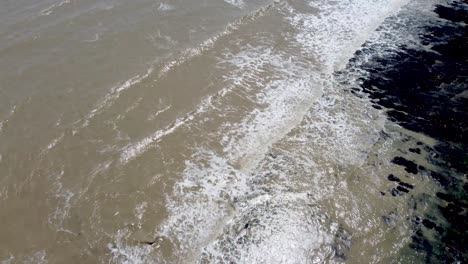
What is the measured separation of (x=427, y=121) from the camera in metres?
16.0

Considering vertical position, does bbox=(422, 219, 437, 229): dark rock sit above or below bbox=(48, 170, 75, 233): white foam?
below

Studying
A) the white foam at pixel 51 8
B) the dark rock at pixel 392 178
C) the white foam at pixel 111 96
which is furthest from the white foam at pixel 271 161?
the white foam at pixel 51 8

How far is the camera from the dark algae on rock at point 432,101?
477 inches

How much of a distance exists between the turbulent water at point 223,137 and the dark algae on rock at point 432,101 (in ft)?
0.24

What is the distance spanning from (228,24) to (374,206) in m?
11.9

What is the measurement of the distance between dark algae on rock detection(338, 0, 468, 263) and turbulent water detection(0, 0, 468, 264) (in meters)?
0.07

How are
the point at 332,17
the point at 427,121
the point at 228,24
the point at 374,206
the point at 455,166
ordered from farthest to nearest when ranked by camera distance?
the point at 332,17, the point at 228,24, the point at 427,121, the point at 455,166, the point at 374,206

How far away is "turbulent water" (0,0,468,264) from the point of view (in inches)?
449

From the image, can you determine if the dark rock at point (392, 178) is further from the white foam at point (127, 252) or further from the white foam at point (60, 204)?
the white foam at point (60, 204)

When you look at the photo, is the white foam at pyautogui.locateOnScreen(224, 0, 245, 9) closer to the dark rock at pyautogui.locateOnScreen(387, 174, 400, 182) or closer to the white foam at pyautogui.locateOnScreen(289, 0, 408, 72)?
the white foam at pyautogui.locateOnScreen(289, 0, 408, 72)

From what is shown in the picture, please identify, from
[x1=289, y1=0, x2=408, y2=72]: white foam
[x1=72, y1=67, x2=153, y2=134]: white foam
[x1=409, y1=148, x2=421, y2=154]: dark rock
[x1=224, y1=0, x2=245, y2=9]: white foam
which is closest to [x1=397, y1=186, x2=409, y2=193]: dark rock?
[x1=409, y1=148, x2=421, y2=154]: dark rock

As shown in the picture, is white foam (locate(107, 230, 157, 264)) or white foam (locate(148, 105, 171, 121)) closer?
white foam (locate(107, 230, 157, 264))

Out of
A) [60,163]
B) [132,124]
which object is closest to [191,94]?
[132,124]

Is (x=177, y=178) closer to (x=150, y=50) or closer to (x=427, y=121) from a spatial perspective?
(x=150, y=50)
